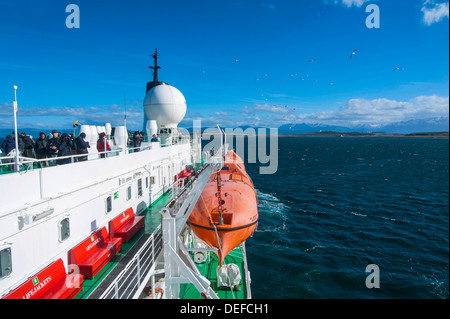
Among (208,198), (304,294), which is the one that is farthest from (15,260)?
(304,294)

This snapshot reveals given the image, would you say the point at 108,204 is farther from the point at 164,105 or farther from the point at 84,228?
the point at 164,105

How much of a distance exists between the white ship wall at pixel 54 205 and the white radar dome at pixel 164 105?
11388 millimetres

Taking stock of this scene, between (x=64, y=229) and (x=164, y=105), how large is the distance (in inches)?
669

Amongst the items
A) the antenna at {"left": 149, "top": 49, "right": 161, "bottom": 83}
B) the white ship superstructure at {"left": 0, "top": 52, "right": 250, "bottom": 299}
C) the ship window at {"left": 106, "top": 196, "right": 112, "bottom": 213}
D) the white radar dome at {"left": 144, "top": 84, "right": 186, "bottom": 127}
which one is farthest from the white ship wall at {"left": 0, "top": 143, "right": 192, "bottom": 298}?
the antenna at {"left": 149, "top": 49, "right": 161, "bottom": 83}

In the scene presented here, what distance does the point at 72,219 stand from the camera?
8.65 meters

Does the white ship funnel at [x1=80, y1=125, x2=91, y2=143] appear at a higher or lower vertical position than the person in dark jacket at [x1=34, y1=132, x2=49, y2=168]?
higher

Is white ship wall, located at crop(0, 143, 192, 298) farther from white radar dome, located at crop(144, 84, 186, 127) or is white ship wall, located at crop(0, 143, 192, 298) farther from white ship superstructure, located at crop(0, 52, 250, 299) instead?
white radar dome, located at crop(144, 84, 186, 127)

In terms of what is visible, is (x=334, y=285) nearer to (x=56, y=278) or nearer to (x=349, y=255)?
(x=349, y=255)

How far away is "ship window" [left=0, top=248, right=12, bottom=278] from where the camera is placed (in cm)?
626

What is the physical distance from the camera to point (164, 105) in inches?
938

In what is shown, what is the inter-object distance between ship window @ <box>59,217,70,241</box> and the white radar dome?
55.0 ft

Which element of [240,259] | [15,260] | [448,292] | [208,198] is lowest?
[448,292]

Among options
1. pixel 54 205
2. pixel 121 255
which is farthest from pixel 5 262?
pixel 121 255

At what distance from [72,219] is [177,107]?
16973mm
